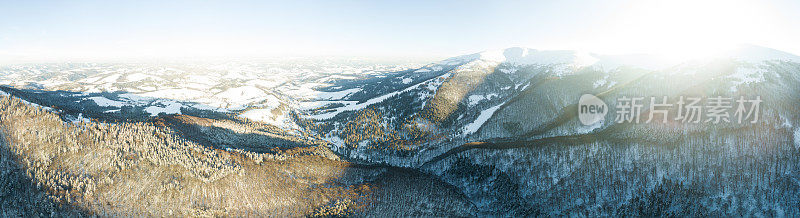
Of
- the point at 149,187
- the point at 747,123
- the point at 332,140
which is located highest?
the point at 747,123

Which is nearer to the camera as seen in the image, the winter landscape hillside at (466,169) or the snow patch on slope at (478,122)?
the winter landscape hillside at (466,169)

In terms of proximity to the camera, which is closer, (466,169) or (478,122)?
(466,169)

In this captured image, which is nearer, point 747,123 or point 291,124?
point 747,123

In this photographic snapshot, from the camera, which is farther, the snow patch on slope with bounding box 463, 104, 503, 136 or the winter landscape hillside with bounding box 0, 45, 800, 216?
the snow patch on slope with bounding box 463, 104, 503, 136

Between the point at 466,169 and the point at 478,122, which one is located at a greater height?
the point at 478,122

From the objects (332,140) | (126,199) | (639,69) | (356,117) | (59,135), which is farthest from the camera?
(639,69)

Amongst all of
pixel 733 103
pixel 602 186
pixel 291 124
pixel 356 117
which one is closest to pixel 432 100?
pixel 356 117

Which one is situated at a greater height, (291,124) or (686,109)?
(686,109)

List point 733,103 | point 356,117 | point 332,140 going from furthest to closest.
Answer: point 356,117 → point 332,140 → point 733,103

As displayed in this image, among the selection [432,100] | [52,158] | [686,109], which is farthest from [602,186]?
[52,158]

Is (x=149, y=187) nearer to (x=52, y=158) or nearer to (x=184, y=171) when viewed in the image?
(x=184, y=171)
